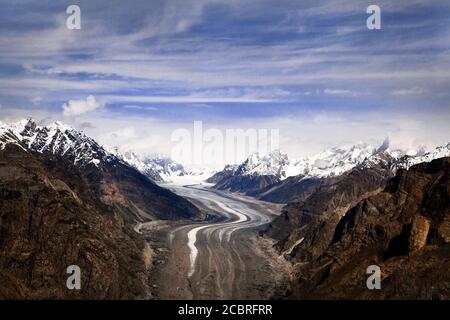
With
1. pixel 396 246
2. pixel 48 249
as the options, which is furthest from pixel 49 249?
pixel 396 246

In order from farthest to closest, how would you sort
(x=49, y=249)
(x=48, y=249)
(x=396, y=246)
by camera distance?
(x=49, y=249) → (x=48, y=249) → (x=396, y=246)

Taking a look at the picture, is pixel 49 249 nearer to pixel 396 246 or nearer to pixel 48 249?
pixel 48 249

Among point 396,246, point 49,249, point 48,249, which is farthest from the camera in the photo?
point 49,249

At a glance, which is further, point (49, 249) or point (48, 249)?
point (49, 249)

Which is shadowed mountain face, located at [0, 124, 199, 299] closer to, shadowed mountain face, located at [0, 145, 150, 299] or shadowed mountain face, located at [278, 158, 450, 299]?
shadowed mountain face, located at [0, 145, 150, 299]

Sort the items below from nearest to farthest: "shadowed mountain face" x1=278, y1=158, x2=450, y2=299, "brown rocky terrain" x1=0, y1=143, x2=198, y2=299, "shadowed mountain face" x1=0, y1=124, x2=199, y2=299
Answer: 1. "shadowed mountain face" x1=278, y1=158, x2=450, y2=299
2. "brown rocky terrain" x1=0, y1=143, x2=198, y2=299
3. "shadowed mountain face" x1=0, y1=124, x2=199, y2=299

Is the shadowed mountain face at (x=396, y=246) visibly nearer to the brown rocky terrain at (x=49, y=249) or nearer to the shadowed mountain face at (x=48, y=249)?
the brown rocky terrain at (x=49, y=249)

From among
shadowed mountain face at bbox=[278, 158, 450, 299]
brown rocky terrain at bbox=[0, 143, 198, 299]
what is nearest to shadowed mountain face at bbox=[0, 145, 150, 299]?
brown rocky terrain at bbox=[0, 143, 198, 299]
